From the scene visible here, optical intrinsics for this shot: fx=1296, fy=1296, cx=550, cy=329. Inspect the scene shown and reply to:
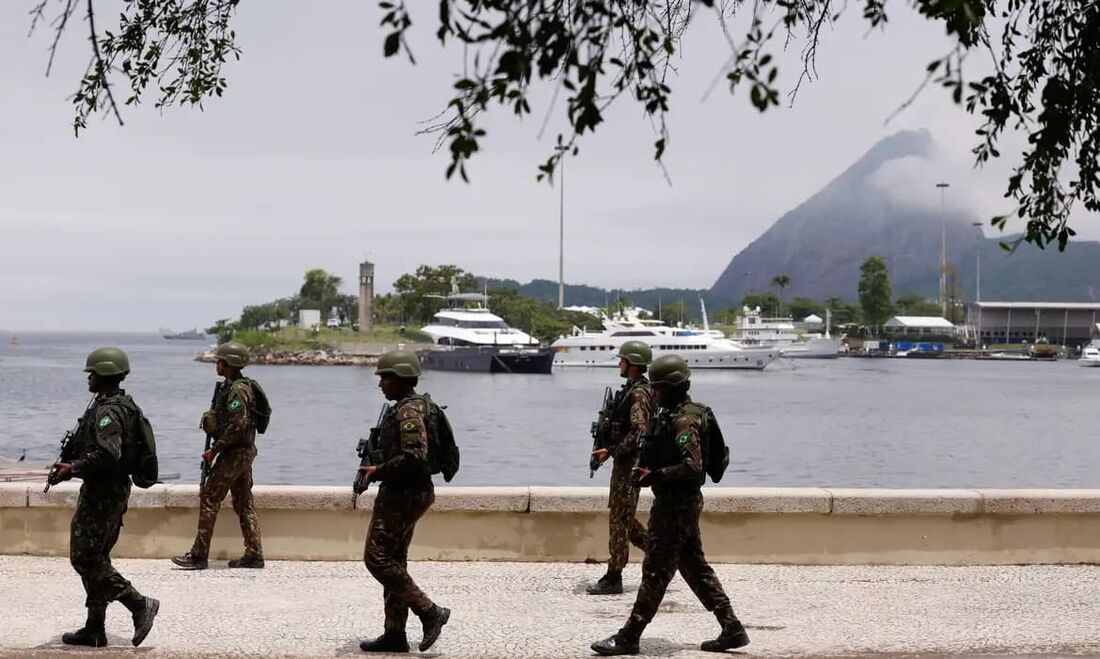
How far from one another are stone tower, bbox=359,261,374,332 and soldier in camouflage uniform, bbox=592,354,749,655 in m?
163

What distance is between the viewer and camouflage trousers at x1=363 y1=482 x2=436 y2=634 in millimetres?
6727

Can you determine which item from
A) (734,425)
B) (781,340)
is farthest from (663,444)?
(781,340)

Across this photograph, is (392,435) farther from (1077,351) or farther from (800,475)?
(1077,351)

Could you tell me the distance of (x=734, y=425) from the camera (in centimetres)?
6388

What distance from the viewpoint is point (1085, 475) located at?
44562 millimetres

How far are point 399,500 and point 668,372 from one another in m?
1.57

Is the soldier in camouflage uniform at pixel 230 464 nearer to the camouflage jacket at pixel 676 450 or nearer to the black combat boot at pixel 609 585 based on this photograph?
the black combat boot at pixel 609 585

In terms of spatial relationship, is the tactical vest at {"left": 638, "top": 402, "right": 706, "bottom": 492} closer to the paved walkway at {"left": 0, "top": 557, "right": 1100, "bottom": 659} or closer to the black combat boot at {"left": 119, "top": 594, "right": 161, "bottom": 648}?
the paved walkway at {"left": 0, "top": 557, "right": 1100, "bottom": 659}

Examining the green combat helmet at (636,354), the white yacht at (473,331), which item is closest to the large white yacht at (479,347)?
the white yacht at (473,331)

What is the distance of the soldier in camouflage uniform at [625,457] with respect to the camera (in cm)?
848

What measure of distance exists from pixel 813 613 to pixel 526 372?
372ft

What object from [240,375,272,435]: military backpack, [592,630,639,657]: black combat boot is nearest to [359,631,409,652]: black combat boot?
[592,630,639,657]: black combat boot

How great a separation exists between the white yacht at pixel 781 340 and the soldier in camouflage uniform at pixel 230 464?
139 m

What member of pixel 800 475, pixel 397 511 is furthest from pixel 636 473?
pixel 800 475
